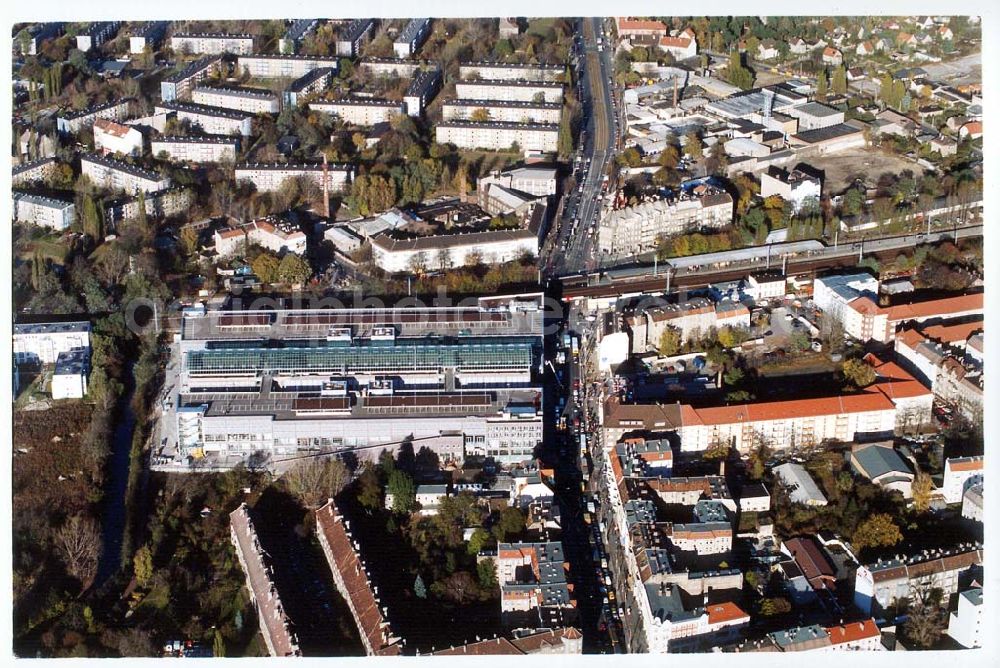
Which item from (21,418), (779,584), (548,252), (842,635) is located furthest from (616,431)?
(21,418)

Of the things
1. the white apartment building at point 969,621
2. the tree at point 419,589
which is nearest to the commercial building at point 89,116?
the tree at point 419,589

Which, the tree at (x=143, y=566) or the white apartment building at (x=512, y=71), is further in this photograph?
the white apartment building at (x=512, y=71)

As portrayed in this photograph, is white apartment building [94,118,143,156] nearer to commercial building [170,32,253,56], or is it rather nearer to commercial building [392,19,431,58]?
commercial building [170,32,253,56]

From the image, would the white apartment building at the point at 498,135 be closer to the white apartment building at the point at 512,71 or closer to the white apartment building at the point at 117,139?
the white apartment building at the point at 512,71

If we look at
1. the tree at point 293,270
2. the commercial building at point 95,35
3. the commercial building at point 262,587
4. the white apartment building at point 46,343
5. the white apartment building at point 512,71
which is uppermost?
the commercial building at point 95,35

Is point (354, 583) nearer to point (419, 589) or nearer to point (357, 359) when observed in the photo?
point (419, 589)

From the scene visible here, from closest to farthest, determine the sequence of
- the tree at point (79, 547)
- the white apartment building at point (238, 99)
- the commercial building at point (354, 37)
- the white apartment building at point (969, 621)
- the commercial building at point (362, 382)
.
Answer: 1. the white apartment building at point (969, 621)
2. the tree at point (79, 547)
3. the commercial building at point (362, 382)
4. the white apartment building at point (238, 99)
5. the commercial building at point (354, 37)

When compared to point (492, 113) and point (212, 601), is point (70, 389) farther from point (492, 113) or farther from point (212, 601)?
point (492, 113)

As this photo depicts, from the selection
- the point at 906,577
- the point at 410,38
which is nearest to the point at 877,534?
the point at 906,577
